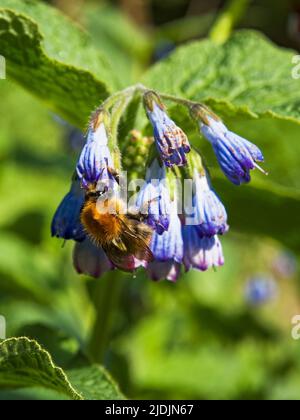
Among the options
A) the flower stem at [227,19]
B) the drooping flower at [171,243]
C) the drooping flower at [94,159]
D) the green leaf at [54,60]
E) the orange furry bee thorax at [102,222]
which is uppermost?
the flower stem at [227,19]

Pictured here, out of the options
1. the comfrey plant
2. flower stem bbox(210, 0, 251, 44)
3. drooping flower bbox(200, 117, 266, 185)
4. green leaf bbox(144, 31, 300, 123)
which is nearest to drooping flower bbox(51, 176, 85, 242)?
the comfrey plant

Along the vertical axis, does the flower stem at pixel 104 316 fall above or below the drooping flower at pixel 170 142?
below

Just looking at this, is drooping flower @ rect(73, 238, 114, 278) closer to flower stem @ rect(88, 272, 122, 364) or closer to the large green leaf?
the large green leaf

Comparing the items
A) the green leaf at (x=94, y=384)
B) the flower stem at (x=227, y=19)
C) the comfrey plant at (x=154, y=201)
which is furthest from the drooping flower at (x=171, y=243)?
the flower stem at (x=227, y=19)

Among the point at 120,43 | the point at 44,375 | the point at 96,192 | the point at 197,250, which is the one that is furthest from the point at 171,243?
the point at 120,43

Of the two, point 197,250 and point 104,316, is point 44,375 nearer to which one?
point 197,250

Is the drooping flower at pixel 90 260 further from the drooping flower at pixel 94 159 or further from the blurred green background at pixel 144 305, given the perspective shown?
the blurred green background at pixel 144 305

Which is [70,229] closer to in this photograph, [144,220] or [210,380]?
[144,220]

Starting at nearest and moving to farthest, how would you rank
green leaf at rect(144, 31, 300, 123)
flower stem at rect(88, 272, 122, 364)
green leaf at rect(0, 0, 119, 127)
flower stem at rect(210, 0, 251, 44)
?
green leaf at rect(0, 0, 119, 127)
green leaf at rect(144, 31, 300, 123)
flower stem at rect(88, 272, 122, 364)
flower stem at rect(210, 0, 251, 44)
